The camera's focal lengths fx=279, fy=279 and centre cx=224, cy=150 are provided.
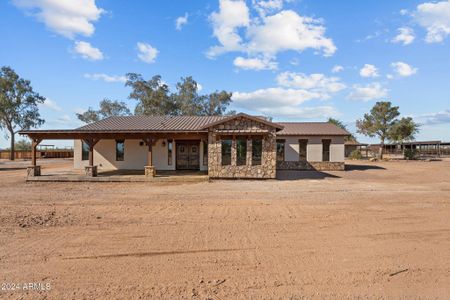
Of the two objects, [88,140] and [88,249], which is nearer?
[88,249]

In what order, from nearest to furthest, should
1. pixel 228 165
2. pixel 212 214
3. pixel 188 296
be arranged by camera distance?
pixel 188 296 < pixel 212 214 < pixel 228 165

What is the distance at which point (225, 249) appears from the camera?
4969 millimetres

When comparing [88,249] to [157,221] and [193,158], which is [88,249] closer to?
[157,221]

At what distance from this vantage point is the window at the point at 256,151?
51.1 feet

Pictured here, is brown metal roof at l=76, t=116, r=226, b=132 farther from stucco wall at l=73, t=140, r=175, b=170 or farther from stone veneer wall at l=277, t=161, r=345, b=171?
stone veneer wall at l=277, t=161, r=345, b=171

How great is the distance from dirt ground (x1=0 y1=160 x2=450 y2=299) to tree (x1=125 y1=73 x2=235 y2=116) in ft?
113

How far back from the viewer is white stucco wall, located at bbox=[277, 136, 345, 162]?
72.3ft

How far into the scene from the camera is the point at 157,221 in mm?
6777

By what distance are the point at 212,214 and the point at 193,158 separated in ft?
39.9

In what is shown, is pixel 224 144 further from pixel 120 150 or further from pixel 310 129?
pixel 310 129

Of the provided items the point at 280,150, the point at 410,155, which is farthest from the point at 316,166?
the point at 410,155

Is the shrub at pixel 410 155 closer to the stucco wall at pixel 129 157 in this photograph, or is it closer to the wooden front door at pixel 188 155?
the wooden front door at pixel 188 155

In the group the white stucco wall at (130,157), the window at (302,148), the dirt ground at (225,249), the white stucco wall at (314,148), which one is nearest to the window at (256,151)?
the white stucco wall at (130,157)

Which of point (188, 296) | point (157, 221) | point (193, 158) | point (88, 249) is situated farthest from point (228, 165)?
point (188, 296)
